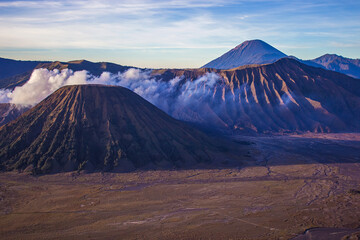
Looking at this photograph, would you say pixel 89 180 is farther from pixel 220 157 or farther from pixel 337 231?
pixel 337 231

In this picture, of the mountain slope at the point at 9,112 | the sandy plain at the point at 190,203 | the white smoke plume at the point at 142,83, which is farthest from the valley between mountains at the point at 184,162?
the white smoke plume at the point at 142,83

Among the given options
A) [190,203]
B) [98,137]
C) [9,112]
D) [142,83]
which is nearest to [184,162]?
[98,137]

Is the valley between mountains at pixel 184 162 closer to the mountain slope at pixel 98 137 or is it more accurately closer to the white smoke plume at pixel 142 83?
the mountain slope at pixel 98 137

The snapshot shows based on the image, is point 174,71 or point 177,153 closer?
point 177,153

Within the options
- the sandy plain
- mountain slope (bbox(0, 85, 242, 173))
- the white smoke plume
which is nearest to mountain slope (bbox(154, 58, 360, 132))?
the white smoke plume

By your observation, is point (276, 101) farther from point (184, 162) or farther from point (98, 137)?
point (98, 137)

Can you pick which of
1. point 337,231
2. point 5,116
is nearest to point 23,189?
point 337,231

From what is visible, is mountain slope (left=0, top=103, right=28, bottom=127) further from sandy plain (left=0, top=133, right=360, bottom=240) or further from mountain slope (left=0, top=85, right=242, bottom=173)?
sandy plain (left=0, top=133, right=360, bottom=240)
